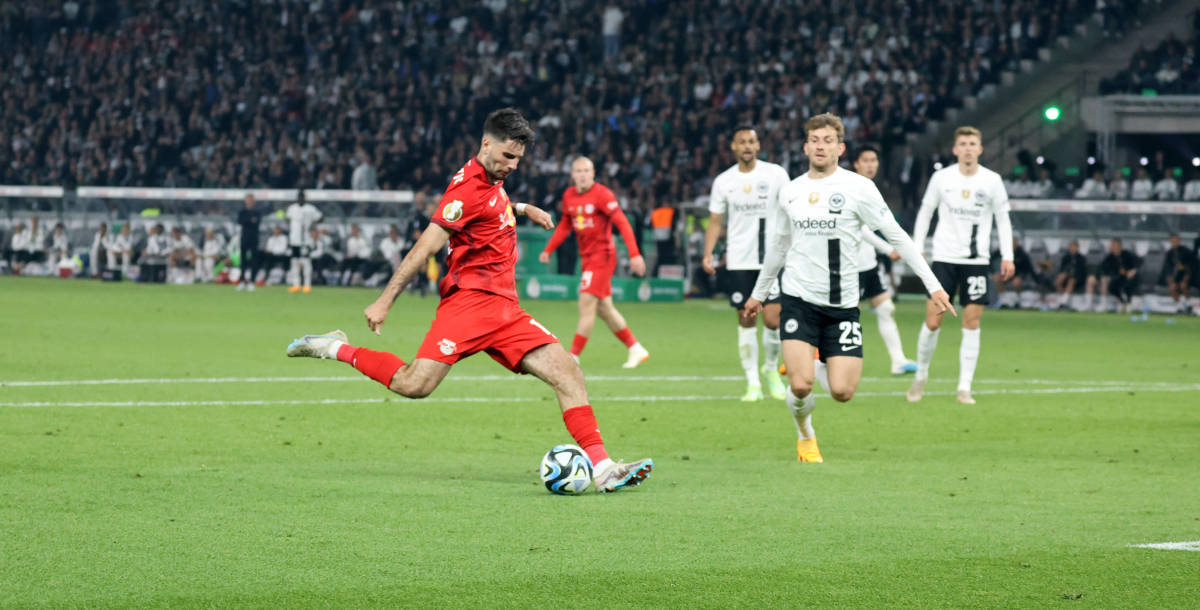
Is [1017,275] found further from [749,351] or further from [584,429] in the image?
[584,429]

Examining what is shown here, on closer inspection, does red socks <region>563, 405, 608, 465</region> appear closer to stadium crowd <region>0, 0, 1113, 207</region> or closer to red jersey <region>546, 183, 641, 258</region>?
red jersey <region>546, 183, 641, 258</region>

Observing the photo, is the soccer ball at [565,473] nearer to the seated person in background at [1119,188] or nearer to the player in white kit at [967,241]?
the player in white kit at [967,241]

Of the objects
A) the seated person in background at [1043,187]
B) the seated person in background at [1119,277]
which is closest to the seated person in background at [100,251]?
the seated person in background at [1043,187]

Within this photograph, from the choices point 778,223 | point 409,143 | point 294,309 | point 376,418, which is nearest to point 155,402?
point 376,418

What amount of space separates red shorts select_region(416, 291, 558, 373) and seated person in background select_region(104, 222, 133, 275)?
106 feet

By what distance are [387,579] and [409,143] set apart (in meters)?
40.1

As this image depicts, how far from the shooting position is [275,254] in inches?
1516

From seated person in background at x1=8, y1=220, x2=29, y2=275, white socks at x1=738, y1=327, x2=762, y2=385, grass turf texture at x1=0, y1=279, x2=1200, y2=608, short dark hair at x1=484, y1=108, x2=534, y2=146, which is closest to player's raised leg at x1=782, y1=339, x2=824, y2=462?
grass turf texture at x1=0, y1=279, x2=1200, y2=608

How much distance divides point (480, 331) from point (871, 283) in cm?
860

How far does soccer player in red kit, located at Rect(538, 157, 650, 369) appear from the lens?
58.4 feet

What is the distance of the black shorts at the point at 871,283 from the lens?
53.5ft

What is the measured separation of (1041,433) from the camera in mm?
12297

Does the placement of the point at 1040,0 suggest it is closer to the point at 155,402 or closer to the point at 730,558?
the point at 155,402

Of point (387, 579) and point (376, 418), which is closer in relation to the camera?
point (387, 579)
